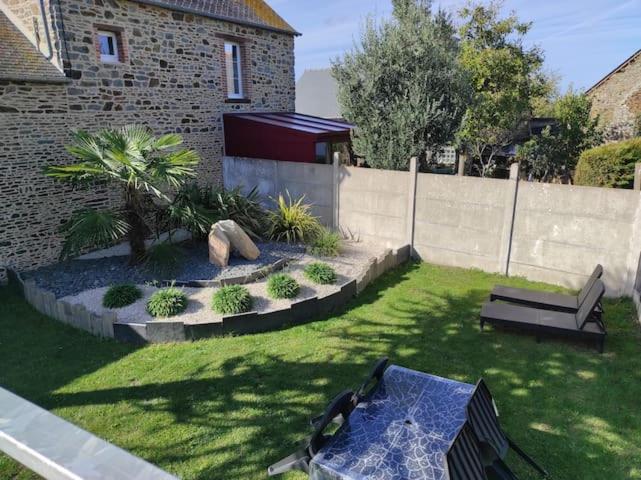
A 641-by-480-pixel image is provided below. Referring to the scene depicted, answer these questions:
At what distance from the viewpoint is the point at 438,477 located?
10.4 ft

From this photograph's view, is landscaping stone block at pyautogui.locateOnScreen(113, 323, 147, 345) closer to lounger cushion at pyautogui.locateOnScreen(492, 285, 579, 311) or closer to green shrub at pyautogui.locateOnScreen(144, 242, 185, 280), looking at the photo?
green shrub at pyautogui.locateOnScreen(144, 242, 185, 280)

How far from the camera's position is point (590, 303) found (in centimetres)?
579

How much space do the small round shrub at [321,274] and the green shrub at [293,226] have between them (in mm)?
2125

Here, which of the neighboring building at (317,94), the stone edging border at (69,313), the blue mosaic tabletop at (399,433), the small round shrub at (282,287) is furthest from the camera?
the neighboring building at (317,94)

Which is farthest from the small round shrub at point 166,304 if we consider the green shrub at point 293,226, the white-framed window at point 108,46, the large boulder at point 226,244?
the white-framed window at point 108,46

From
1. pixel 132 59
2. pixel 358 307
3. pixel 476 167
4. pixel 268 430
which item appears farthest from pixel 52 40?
pixel 476 167

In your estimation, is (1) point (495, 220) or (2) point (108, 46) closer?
(1) point (495, 220)

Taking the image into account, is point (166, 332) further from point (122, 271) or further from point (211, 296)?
point (122, 271)

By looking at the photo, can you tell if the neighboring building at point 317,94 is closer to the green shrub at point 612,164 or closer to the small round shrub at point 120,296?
the green shrub at point 612,164

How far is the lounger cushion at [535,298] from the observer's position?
667 centimetres

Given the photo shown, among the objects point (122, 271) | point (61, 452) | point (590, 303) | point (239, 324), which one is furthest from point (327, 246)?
point (61, 452)

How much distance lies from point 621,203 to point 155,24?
11203 mm

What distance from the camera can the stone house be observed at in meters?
8.84

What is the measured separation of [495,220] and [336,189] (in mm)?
3742
